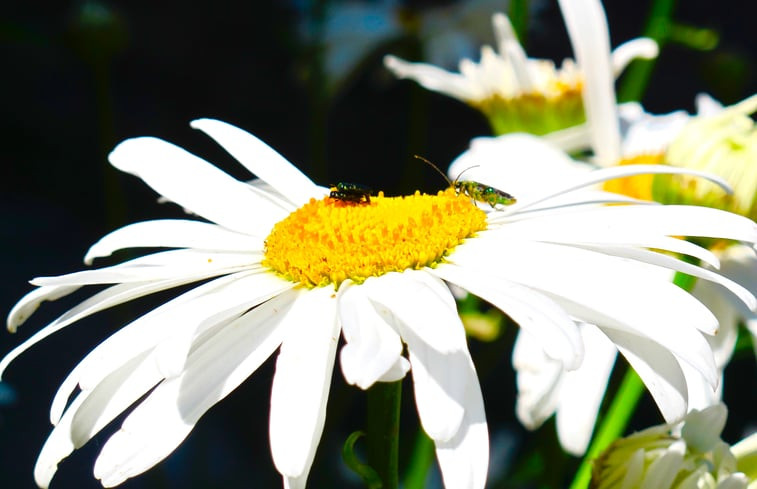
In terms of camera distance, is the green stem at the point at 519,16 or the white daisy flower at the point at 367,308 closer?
the white daisy flower at the point at 367,308

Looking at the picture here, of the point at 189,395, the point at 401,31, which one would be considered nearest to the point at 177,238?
the point at 189,395

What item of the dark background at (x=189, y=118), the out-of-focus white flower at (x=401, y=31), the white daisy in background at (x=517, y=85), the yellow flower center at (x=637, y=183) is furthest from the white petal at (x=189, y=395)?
the dark background at (x=189, y=118)

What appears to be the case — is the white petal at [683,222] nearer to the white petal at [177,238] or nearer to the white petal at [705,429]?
the white petal at [705,429]

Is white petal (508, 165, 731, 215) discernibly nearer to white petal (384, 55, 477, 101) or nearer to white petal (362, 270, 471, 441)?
white petal (362, 270, 471, 441)

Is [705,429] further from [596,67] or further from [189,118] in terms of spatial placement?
[189,118]

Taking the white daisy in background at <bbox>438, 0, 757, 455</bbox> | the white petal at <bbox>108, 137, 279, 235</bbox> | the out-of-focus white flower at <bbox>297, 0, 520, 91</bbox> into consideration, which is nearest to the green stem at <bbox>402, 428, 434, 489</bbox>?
the white daisy in background at <bbox>438, 0, 757, 455</bbox>

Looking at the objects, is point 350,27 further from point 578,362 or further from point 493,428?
point 578,362

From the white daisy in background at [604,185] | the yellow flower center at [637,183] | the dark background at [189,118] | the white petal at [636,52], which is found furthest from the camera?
the dark background at [189,118]
